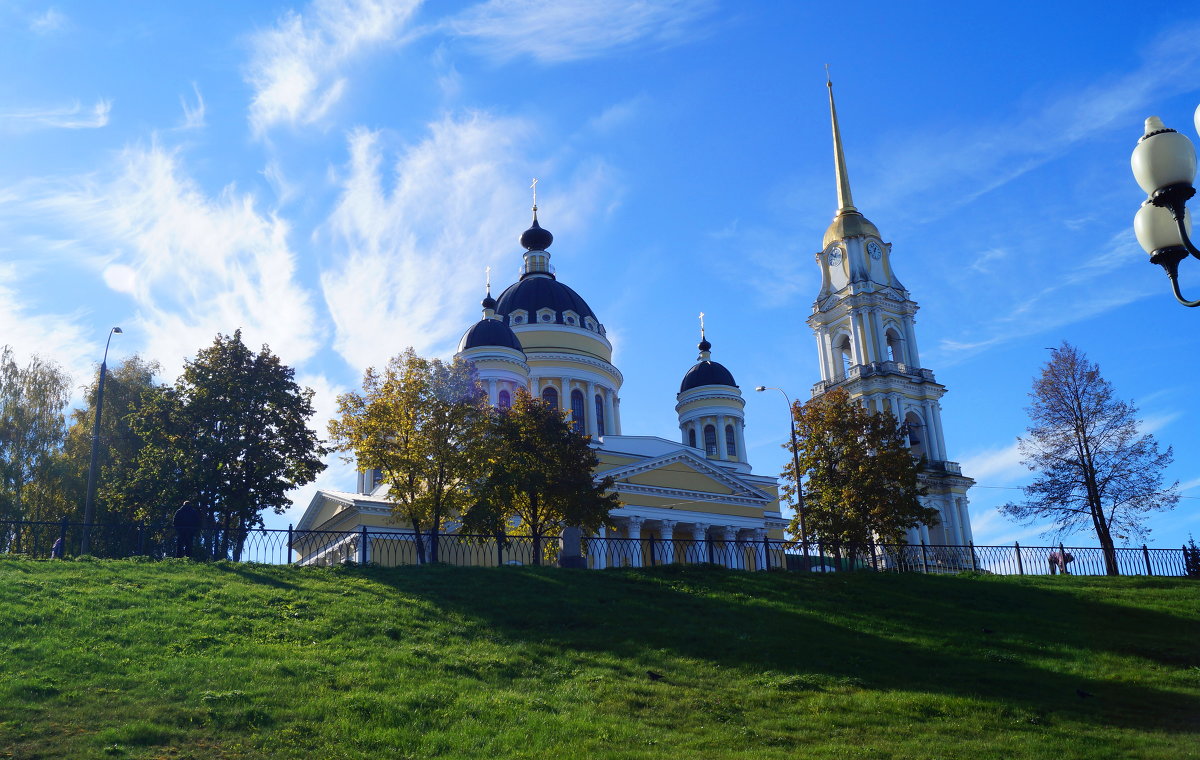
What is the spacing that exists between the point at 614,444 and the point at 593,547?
12.9m

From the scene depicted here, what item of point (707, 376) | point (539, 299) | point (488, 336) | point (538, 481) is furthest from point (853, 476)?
point (539, 299)

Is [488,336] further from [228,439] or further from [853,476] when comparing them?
[853,476]

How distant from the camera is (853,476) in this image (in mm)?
33719

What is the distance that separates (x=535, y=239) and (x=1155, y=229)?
209 ft

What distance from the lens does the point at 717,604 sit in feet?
71.8

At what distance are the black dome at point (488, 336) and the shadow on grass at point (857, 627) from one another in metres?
27.9

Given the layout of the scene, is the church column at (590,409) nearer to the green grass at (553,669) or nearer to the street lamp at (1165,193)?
the green grass at (553,669)

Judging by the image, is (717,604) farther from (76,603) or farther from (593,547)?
(593,547)

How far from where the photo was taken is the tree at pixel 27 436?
125 feet

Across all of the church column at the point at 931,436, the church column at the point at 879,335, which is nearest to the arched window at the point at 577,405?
the church column at the point at 879,335

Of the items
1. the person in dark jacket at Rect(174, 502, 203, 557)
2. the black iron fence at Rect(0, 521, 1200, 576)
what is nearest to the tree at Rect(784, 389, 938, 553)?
the black iron fence at Rect(0, 521, 1200, 576)

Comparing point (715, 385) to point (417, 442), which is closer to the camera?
point (417, 442)

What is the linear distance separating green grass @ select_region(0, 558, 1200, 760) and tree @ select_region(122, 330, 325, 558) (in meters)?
12.6

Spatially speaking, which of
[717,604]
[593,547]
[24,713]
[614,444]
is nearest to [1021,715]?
[717,604]
